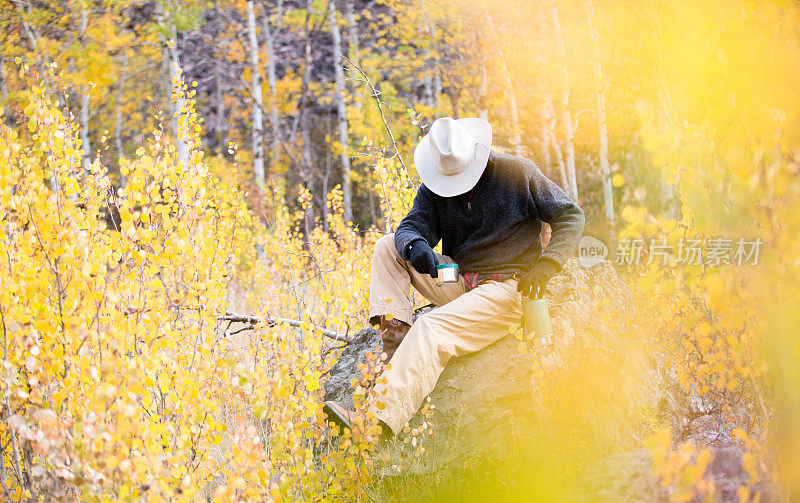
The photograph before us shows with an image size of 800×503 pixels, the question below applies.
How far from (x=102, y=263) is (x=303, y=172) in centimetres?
671

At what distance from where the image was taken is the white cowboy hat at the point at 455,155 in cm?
312

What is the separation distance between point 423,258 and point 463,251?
0.38 metres

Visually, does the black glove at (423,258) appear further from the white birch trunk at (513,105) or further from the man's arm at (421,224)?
the white birch trunk at (513,105)

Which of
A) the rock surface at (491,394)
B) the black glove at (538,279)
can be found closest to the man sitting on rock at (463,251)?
the black glove at (538,279)

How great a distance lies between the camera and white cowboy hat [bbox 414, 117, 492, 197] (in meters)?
3.12

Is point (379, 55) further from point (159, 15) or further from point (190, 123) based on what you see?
point (190, 123)

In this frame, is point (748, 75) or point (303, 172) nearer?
point (748, 75)

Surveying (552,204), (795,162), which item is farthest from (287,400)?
(795,162)

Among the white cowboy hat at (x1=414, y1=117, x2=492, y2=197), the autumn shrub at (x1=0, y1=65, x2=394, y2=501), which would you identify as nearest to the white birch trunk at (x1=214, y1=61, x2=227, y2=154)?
the white cowboy hat at (x1=414, y1=117, x2=492, y2=197)

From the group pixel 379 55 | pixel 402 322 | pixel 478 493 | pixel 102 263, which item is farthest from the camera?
pixel 379 55

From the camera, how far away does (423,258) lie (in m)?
2.96

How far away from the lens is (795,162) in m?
1.58

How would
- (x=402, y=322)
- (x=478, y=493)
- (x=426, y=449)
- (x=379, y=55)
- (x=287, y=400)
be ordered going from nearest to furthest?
(x=287, y=400) → (x=478, y=493) → (x=426, y=449) → (x=402, y=322) → (x=379, y=55)

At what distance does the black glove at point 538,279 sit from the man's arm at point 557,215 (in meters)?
0.02
